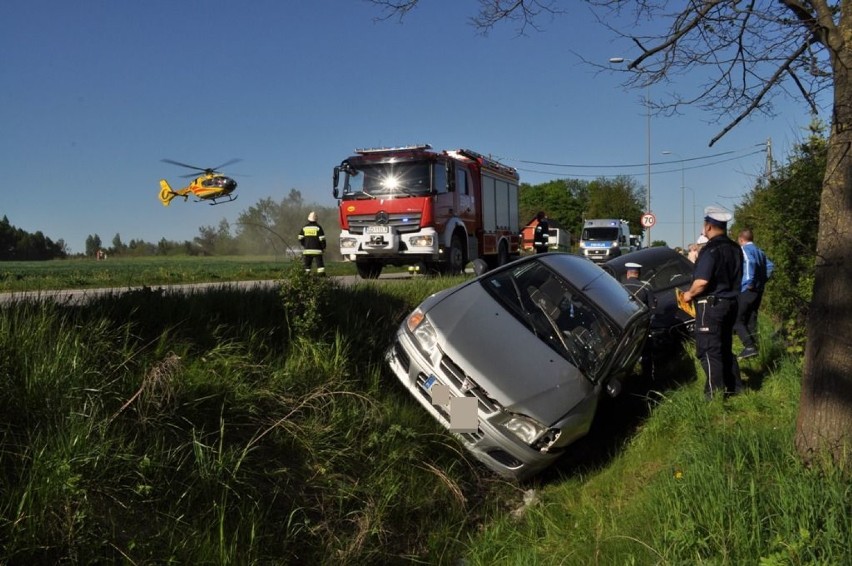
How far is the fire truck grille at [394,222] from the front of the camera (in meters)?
13.7

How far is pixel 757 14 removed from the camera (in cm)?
446

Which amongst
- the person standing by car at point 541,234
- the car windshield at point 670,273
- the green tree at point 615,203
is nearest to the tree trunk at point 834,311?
the car windshield at point 670,273

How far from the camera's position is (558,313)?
20.7 feet

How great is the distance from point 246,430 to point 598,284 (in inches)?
155

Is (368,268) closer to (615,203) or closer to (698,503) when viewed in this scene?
(698,503)

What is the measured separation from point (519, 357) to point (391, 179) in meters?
9.03

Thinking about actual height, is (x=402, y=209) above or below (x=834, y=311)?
above

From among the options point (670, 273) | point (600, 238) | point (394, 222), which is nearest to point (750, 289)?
point (670, 273)

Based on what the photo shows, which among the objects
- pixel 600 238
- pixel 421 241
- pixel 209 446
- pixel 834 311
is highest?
pixel 600 238

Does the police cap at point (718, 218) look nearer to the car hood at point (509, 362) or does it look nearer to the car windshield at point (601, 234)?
the car hood at point (509, 362)

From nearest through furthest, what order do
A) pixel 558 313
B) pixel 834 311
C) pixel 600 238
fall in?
pixel 834 311, pixel 558 313, pixel 600 238

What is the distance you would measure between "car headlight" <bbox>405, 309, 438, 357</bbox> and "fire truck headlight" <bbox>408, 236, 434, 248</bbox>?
7475 millimetres

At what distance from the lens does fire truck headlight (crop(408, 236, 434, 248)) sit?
13.6 meters

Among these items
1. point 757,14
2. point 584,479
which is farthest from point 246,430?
Result: point 757,14
